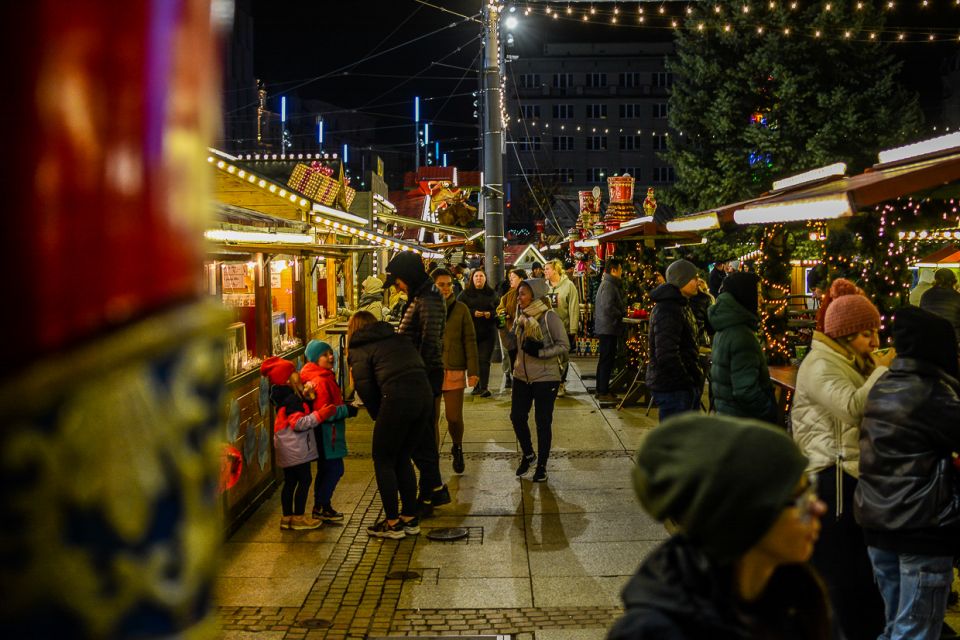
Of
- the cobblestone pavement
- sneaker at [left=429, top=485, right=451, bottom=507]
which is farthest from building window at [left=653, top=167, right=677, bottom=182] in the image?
sneaker at [left=429, top=485, right=451, bottom=507]

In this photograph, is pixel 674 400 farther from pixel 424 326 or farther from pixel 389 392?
pixel 389 392

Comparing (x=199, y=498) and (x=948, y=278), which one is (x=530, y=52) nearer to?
(x=948, y=278)

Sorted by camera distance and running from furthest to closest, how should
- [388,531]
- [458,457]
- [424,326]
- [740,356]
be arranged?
[458,457]
[424,326]
[388,531]
[740,356]

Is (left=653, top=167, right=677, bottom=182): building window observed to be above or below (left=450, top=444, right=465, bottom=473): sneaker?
above

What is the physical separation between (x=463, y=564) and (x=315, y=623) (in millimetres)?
1381

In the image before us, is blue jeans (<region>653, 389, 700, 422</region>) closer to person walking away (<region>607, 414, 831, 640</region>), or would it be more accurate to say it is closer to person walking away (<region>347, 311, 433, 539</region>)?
person walking away (<region>347, 311, 433, 539</region>)

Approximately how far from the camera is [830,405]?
4.50 m

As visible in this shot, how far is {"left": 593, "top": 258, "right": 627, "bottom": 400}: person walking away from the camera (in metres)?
13.1

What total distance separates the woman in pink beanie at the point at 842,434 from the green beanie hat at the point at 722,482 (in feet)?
9.61

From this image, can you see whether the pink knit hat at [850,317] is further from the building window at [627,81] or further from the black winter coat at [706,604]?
the building window at [627,81]

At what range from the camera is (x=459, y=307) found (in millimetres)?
8977

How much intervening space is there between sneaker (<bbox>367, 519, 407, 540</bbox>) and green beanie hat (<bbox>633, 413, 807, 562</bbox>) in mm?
5264

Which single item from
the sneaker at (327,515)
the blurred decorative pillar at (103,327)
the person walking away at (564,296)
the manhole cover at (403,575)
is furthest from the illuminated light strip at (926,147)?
the blurred decorative pillar at (103,327)

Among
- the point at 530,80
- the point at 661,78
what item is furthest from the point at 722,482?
the point at 530,80
